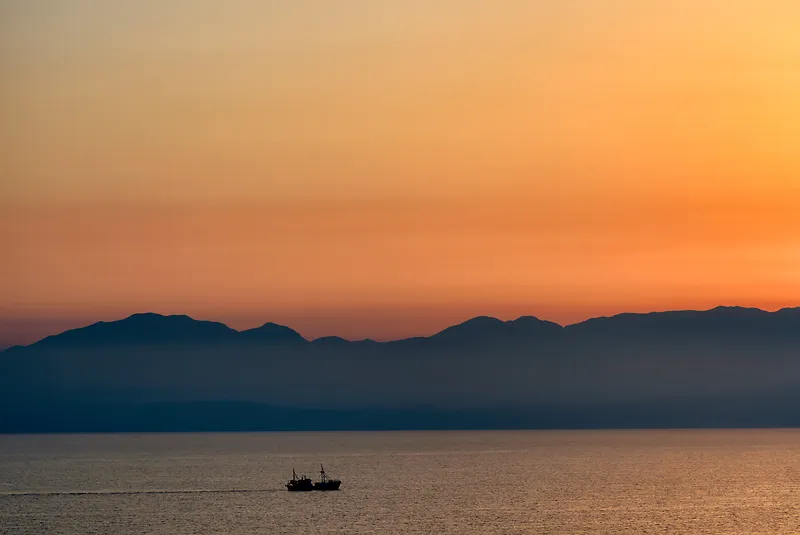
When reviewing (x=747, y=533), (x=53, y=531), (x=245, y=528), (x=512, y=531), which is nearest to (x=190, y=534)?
(x=245, y=528)

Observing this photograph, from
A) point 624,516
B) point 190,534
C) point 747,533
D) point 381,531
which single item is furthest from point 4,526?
point 747,533

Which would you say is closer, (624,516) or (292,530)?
(292,530)

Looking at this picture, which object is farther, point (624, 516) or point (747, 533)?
point (624, 516)

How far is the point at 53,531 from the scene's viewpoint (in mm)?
187500

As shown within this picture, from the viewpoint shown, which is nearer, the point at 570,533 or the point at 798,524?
the point at 570,533

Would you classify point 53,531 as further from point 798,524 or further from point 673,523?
point 798,524

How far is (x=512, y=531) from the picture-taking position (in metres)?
180

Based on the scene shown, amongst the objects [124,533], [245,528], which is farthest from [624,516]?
[124,533]

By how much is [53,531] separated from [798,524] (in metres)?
116

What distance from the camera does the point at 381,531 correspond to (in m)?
181

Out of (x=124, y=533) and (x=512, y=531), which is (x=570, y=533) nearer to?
(x=512, y=531)

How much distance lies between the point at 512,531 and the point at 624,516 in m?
28.0

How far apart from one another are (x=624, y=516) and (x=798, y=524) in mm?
27080

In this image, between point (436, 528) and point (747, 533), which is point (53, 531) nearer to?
point (436, 528)
